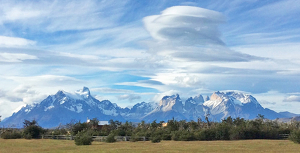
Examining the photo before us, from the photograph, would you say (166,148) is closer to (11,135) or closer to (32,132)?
(32,132)

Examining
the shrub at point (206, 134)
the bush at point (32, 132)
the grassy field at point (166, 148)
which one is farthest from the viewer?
the bush at point (32, 132)

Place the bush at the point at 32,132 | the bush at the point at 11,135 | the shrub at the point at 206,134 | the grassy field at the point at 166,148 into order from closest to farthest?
the grassy field at the point at 166,148, the shrub at the point at 206,134, the bush at the point at 32,132, the bush at the point at 11,135

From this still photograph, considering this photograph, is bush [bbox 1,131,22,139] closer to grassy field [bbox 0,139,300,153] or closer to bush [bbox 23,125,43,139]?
bush [bbox 23,125,43,139]

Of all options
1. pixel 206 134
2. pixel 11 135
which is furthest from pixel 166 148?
pixel 11 135

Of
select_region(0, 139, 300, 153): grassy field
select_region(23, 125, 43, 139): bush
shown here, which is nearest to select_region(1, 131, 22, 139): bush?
select_region(23, 125, 43, 139): bush

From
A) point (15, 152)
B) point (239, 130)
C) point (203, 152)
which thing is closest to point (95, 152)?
point (15, 152)

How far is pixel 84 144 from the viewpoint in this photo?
219 feet

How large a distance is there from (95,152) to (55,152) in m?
5.29

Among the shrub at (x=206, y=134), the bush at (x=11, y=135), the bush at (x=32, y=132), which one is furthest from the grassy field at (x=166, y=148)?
the bush at (x=11, y=135)

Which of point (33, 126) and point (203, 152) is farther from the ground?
point (33, 126)

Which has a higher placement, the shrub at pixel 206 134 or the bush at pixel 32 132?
the bush at pixel 32 132

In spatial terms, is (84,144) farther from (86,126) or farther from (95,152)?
(86,126)

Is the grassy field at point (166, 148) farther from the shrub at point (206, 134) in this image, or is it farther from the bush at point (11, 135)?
the bush at point (11, 135)

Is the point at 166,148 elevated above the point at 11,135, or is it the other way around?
the point at 11,135
